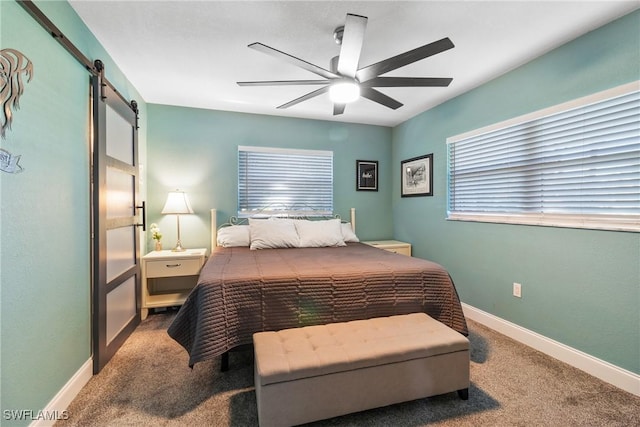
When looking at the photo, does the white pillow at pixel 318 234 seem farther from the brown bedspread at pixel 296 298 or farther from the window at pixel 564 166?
the window at pixel 564 166

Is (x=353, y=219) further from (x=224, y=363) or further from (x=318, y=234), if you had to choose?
(x=224, y=363)

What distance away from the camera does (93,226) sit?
1843 mm

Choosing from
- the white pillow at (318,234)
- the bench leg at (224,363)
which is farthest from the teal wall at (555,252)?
the bench leg at (224,363)

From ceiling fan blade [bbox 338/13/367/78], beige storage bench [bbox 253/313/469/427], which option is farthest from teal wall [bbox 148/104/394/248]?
beige storage bench [bbox 253/313/469/427]

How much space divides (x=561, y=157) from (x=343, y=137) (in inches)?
101

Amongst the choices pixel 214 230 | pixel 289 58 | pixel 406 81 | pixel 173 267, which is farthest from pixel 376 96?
pixel 173 267

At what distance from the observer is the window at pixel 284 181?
362 cm

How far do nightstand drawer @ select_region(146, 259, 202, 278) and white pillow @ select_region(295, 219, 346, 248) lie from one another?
46.3 inches

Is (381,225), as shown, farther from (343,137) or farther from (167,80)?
(167,80)

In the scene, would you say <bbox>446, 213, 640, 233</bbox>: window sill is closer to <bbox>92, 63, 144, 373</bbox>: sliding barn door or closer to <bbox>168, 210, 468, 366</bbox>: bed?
<bbox>168, 210, 468, 366</bbox>: bed

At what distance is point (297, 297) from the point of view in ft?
5.67

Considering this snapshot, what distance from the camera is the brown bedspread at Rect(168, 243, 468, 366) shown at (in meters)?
1.60

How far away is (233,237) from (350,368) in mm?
2169

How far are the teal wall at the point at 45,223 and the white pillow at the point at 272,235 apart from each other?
4.91ft
